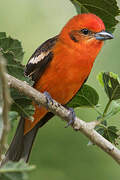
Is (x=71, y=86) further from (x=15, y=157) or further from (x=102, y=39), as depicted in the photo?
(x=15, y=157)

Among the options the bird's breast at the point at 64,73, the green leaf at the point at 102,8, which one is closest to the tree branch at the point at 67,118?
the green leaf at the point at 102,8

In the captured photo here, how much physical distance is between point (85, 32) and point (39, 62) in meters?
0.56

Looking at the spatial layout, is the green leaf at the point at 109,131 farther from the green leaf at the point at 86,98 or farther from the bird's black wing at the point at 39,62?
the bird's black wing at the point at 39,62

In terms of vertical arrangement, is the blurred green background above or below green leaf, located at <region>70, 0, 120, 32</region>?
below

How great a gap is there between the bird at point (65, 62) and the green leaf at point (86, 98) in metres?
0.53

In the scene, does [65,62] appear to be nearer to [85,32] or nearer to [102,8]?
[85,32]

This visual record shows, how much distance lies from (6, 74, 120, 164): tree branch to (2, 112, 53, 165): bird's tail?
1.17m

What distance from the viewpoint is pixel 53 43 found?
3955 millimetres

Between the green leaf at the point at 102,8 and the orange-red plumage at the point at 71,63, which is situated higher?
the green leaf at the point at 102,8

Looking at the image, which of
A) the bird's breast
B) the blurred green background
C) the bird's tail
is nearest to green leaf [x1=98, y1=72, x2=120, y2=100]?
the bird's breast

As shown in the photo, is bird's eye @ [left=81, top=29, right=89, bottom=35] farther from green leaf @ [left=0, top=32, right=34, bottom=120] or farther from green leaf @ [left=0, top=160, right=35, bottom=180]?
green leaf @ [left=0, top=160, right=35, bottom=180]

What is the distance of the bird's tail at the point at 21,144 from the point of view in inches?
151

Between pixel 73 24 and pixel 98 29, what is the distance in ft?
0.94

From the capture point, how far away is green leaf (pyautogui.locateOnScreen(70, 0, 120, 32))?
285cm
